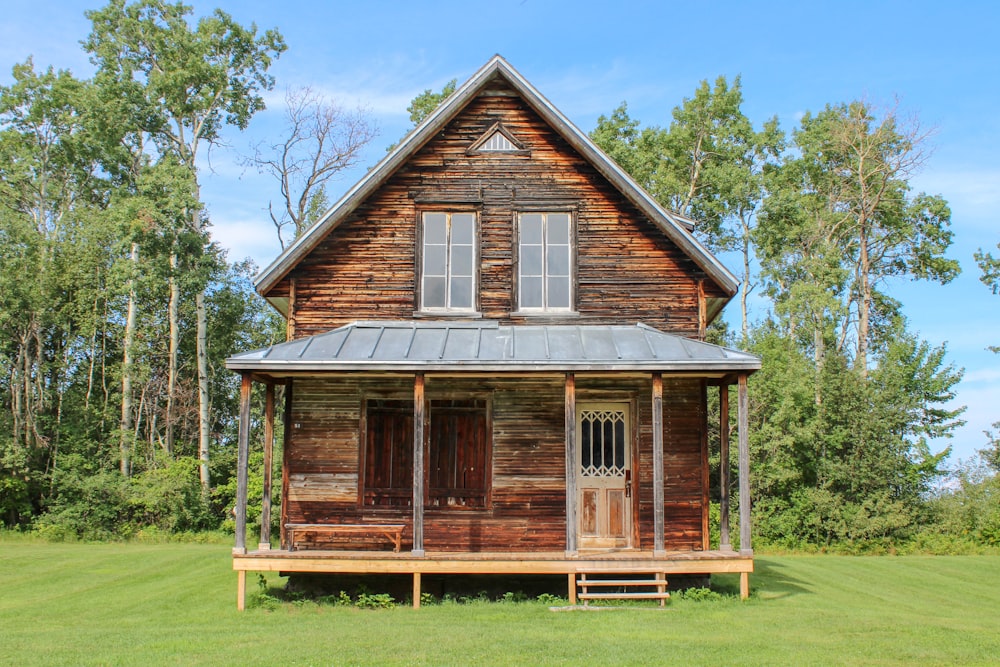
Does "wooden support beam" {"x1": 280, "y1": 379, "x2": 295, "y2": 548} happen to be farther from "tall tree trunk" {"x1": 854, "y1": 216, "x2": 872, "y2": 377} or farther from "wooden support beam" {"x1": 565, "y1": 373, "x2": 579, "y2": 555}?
"tall tree trunk" {"x1": 854, "y1": 216, "x2": 872, "y2": 377}

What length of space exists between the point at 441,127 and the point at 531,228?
232cm

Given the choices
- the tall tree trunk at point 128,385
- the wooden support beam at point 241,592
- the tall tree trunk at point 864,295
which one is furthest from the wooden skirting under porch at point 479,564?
the tall tree trunk at point 864,295

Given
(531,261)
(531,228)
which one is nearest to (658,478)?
(531,261)

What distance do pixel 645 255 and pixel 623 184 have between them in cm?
126

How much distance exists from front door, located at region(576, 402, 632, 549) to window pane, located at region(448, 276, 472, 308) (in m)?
2.61

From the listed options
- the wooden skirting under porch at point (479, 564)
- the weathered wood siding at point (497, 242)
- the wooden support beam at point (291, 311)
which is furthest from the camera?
the weathered wood siding at point (497, 242)

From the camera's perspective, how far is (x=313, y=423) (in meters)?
15.2

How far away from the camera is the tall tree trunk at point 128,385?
1155 inches

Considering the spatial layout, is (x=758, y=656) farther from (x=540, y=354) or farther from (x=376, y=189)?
(x=376, y=189)

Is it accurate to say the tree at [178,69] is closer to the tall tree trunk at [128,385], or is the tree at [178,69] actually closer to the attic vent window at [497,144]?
the tall tree trunk at [128,385]

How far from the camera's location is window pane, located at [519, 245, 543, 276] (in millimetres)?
15680

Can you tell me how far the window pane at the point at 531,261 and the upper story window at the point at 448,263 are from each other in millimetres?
838

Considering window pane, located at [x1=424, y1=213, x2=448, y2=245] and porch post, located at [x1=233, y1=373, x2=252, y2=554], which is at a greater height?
window pane, located at [x1=424, y1=213, x2=448, y2=245]

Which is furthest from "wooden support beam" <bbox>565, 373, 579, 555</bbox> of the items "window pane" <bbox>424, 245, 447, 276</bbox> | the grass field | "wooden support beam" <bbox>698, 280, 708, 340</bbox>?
"window pane" <bbox>424, 245, 447, 276</bbox>
